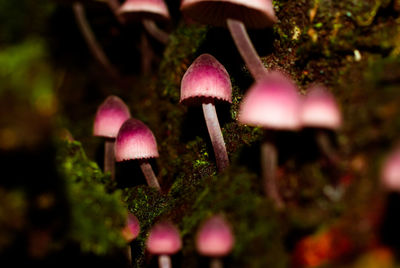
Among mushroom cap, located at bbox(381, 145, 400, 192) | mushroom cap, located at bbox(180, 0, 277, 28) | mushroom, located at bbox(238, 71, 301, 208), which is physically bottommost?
mushroom cap, located at bbox(381, 145, 400, 192)

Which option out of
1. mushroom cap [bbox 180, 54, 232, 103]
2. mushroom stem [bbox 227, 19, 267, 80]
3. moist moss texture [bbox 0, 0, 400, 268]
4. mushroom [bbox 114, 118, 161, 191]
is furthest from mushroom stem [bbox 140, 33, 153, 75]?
mushroom stem [bbox 227, 19, 267, 80]

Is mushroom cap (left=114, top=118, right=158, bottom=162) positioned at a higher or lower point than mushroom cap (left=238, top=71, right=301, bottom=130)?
lower

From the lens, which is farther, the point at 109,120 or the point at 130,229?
the point at 109,120

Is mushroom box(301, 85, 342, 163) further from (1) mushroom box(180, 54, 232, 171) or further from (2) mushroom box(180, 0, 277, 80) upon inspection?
(1) mushroom box(180, 54, 232, 171)

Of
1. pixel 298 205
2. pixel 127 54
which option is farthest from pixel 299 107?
pixel 127 54

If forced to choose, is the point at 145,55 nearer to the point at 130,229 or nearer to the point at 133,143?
the point at 133,143

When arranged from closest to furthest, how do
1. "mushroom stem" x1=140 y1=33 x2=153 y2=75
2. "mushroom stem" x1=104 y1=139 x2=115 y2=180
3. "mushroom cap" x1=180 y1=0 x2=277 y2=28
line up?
"mushroom cap" x1=180 y1=0 x2=277 y2=28 → "mushroom stem" x1=104 y1=139 x2=115 y2=180 → "mushroom stem" x1=140 y1=33 x2=153 y2=75

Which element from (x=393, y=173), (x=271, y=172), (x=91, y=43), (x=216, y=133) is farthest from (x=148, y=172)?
(x=91, y=43)
